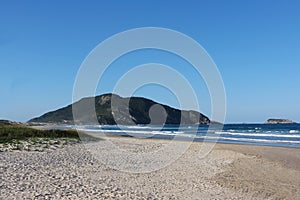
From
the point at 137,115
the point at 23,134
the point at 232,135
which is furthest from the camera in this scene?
the point at 137,115

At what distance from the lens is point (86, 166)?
47.5 feet

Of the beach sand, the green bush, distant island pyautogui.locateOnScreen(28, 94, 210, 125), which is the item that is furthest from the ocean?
distant island pyautogui.locateOnScreen(28, 94, 210, 125)

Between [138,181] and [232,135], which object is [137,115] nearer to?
[232,135]

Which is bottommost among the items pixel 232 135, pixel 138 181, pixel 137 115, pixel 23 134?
pixel 138 181

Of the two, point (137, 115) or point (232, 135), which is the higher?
point (137, 115)

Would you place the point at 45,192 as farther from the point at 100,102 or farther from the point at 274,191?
the point at 100,102

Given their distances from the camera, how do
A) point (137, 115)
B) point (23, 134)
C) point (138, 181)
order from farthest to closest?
point (137, 115), point (23, 134), point (138, 181)

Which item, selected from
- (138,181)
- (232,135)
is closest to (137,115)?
(232,135)

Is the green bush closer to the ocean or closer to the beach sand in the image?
the beach sand

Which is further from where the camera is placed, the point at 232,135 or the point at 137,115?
the point at 137,115

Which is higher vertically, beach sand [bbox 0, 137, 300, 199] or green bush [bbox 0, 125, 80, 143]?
green bush [bbox 0, 125, 80, 143]

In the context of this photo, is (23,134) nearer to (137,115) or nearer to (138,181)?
(138,181)

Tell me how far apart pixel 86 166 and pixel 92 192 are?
17.5 ft

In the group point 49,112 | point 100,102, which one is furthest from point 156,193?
point 49,112
